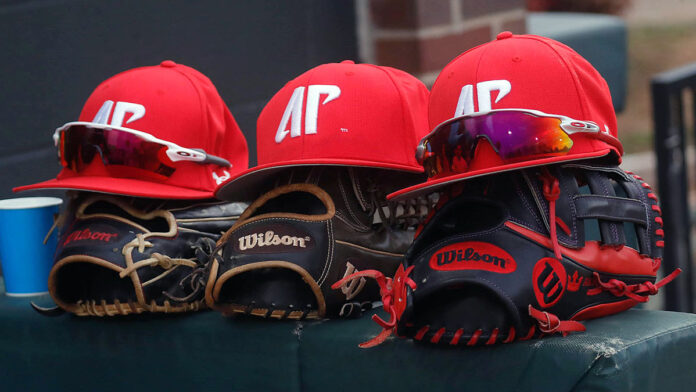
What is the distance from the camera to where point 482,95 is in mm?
1481

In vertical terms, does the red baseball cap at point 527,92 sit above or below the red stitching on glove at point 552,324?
above

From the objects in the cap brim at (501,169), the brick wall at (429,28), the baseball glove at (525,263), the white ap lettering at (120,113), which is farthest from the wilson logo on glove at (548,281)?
the brick wall at (429,28)

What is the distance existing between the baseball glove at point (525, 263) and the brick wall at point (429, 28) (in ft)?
5.68

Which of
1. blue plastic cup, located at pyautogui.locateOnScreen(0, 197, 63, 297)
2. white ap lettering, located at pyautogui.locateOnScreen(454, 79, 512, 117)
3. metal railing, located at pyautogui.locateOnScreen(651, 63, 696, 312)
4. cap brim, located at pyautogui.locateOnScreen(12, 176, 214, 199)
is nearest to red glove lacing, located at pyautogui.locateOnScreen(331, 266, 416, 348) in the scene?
white ap lettering, located at pyautogui.locateOnScreen(454, 79, 512, 117)

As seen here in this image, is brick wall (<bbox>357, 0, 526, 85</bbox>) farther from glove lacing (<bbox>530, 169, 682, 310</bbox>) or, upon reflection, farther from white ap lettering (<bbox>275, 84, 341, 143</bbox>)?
glove lacing (<bbox>530, 169, 682, 310</bbox>)

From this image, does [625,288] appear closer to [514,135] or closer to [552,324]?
[552,324]

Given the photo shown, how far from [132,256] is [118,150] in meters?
0.24

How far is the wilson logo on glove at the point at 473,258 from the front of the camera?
138 centimetres

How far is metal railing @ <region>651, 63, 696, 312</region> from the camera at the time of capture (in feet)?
11.2

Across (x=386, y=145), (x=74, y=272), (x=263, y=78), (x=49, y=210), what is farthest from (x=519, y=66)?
(x=263, y=78)

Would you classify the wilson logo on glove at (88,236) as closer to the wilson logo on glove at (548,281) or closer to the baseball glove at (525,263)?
the baseball glove at (525,263)

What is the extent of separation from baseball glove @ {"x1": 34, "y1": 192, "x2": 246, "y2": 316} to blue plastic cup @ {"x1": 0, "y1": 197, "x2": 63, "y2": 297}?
0.60ft

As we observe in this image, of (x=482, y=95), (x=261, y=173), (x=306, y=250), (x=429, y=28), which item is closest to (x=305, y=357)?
(x=306, y=250)

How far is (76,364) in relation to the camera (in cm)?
184
